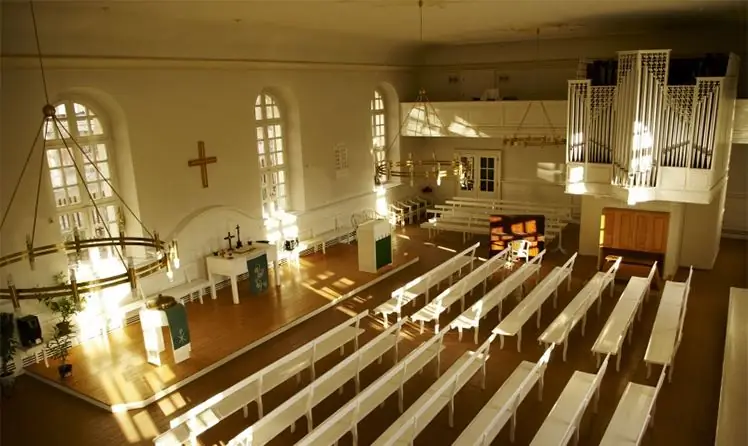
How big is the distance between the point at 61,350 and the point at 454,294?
6.65m

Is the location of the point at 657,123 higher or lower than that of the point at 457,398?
higher

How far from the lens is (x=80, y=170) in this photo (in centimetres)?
1052

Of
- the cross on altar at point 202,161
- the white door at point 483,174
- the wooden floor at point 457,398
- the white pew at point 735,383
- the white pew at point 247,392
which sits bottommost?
the wooden floor at point 457,398

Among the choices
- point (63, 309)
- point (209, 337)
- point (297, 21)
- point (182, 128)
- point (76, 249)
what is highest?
point (297, 21)

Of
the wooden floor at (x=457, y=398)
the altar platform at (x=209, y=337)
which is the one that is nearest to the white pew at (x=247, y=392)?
the wooden floor at (x=457, y=398)

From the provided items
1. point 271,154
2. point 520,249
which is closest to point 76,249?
point 271,154

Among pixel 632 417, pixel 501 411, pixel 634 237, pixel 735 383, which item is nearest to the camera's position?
pixel 501 411

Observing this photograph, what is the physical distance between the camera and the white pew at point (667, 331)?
8.26 meters

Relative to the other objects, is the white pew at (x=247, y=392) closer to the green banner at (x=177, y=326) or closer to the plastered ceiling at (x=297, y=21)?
the green banner at (x=177, y=326)

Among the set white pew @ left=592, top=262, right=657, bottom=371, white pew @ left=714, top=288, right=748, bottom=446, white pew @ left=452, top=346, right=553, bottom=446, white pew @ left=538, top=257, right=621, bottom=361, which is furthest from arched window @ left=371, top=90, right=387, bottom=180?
white pew @ left=452, top=346, right=553, bottom=446

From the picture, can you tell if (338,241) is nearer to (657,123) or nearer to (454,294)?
(454,294)

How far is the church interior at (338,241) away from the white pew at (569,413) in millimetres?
38

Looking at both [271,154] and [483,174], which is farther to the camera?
[483,174]

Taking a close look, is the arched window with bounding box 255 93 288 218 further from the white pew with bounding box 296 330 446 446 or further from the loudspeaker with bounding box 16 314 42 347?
the white pew with bounding box 296 330 446 446
